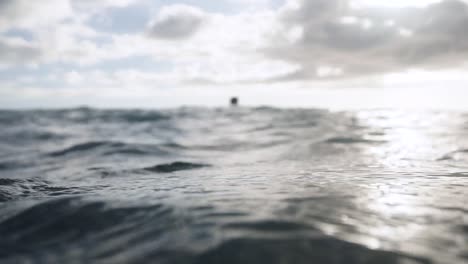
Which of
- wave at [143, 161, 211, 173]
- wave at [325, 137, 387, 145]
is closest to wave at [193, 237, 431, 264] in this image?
wave at [143, 161, 211, 173]

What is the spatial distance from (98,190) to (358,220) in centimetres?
332

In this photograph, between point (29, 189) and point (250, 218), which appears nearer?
point (250, 218)

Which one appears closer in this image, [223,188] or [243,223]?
[243,223]

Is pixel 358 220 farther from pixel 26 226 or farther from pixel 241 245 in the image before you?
pixel 26 226

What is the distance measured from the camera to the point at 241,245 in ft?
7.12

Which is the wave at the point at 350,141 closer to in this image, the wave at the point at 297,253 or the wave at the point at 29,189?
the wave at the point at 29,189

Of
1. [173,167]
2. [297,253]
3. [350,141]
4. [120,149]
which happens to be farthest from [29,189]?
[350,141]

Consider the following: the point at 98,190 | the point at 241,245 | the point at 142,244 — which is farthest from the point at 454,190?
the point at 98,190

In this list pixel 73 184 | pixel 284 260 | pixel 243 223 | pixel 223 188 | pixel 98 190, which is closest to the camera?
pixel 284 260

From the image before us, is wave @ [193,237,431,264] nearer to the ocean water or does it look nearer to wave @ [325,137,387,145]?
the ocean water

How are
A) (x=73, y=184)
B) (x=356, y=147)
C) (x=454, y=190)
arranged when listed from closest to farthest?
(x=454, y=190) → (x=73, y=184) → (x=356, y=147)

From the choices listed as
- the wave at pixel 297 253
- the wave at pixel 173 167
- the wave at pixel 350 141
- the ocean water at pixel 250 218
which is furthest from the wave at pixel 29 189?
the wave at pixel 350 141

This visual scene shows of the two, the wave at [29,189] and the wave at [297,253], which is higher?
the wave at [297,253]

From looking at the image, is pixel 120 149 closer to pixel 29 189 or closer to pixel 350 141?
pixel 29 189
